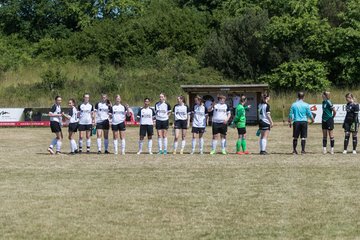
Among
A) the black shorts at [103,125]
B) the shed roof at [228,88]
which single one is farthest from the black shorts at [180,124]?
the shed roof at [228,88]

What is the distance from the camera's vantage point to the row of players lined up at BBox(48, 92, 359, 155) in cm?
2338

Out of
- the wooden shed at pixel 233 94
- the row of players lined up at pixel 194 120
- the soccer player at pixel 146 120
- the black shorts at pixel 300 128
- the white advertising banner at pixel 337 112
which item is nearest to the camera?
the black shorts at pixel 300 128

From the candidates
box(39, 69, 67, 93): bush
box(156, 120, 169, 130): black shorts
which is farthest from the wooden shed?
box(156, 120, 169, 130): black shorts

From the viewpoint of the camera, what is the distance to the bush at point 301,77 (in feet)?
199

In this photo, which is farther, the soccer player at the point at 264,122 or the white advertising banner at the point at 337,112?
the white advertising banner at the point at 337,112

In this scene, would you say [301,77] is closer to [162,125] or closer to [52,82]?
[52,82]

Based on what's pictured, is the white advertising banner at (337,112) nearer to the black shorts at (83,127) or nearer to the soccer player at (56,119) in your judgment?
the black shorts at (83,127)

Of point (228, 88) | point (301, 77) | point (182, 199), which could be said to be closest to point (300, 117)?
point (182, 199)

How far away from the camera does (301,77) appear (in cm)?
6094

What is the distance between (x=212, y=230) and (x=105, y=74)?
56.1 m

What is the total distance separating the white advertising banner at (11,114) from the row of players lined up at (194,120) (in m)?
29.1

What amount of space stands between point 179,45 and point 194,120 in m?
49.7

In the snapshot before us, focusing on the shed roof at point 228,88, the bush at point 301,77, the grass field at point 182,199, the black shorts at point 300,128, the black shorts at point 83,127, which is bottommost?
the grass field at point 182,199

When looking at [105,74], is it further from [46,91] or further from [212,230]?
[212,230]
